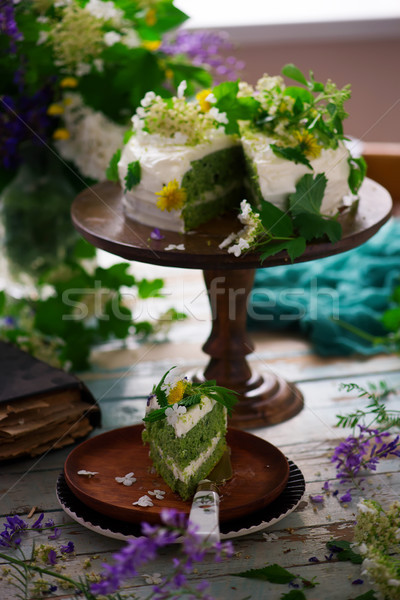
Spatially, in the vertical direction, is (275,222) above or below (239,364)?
above

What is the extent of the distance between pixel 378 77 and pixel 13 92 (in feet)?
8.22

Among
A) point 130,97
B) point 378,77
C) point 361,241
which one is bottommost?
point 378,77

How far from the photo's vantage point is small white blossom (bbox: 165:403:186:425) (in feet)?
4.17

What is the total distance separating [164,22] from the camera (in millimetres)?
2170

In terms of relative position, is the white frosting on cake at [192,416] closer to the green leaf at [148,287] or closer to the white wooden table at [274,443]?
the white wooden table at [274,443]

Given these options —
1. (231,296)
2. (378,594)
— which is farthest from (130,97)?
(378,594)

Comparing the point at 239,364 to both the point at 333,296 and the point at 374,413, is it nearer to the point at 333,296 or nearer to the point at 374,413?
the point at 374,413

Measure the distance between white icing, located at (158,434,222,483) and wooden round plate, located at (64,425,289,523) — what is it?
0.16ft

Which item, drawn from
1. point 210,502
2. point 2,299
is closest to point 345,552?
point 210,502

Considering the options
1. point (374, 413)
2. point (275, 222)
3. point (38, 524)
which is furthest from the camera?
point (374, 413)

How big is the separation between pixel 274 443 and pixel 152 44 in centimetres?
116

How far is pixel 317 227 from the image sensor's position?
1464 millimetres

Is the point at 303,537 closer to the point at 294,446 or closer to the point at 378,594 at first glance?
the point at 378,594

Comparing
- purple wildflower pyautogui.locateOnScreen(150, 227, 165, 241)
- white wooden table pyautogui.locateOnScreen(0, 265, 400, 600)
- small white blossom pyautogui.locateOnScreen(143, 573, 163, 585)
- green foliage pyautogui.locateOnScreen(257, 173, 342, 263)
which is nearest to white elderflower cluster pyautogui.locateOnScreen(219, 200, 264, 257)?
green foliage pyautogui.locateOnScreen(257, 173, 342, 263)
